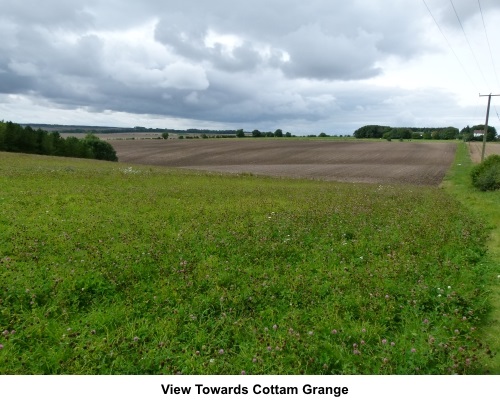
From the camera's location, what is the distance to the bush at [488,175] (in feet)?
83.3

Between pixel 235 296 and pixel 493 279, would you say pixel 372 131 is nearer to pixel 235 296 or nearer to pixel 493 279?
pixel 493 279

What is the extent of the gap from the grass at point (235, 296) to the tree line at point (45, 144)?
232 feet

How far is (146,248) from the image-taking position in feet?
28.7

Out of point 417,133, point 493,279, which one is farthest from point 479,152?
point 417,133

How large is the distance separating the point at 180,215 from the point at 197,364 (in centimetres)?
822

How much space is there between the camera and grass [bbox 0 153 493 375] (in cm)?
498

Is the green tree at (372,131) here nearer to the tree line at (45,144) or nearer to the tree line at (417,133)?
the tree line at (417,133)

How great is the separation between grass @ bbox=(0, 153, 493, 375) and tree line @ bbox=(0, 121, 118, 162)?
70.6 meters

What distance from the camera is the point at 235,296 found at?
6668 millimetres

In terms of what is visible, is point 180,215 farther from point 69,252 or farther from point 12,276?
point 12,276

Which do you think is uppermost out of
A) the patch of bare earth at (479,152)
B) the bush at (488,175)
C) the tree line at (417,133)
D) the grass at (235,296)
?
the tree line at (417,133)

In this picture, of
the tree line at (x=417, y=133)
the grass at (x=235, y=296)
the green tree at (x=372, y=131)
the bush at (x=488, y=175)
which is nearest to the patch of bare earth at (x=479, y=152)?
the bush at (x=488, y=175)

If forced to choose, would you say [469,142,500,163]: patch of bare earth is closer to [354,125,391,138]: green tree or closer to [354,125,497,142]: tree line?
[354,125,497,142]: tree line

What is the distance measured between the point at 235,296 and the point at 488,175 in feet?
85.3
